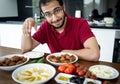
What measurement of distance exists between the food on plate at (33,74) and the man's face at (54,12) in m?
0.54

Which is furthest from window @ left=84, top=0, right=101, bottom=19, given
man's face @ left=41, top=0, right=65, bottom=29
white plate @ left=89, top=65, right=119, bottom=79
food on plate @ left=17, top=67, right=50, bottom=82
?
food on plate @ left=17, top=67, right=50, bottom=82

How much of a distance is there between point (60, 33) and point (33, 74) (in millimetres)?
672

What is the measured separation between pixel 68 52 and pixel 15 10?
8.63 ft

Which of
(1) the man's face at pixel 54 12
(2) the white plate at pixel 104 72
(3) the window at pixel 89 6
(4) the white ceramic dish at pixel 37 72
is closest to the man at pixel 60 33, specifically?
(1) the man's face at pixel 54 12

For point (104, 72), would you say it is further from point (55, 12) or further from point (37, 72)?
point (55, 12)

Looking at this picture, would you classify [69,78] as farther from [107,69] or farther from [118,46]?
[118,46]

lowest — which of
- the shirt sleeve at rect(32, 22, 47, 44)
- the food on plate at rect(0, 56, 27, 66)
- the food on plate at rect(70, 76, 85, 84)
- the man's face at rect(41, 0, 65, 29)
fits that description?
the food on plate at rect(70, 76, 85, 84)

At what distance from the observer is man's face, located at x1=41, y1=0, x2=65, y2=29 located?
1.37 meters

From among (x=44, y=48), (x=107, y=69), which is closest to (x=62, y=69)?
(x=107, y=69)

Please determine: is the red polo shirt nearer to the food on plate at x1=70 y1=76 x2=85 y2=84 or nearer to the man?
the man

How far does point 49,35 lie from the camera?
158 centimetres

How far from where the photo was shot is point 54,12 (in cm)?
139

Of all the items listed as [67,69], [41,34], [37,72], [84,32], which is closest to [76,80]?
[67,69]

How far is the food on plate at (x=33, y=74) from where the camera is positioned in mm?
898
